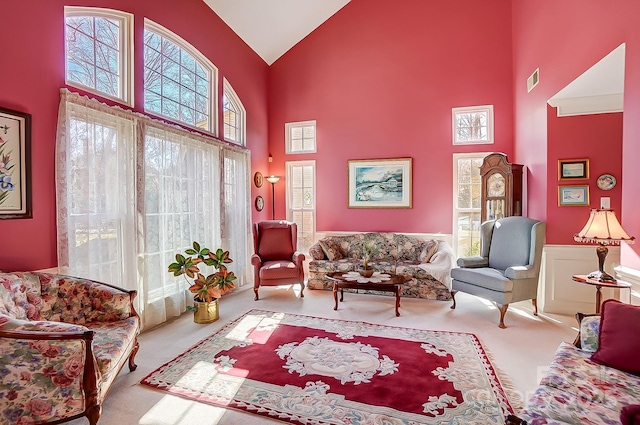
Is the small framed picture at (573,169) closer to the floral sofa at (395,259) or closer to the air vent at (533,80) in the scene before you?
the air vent at (533,80)

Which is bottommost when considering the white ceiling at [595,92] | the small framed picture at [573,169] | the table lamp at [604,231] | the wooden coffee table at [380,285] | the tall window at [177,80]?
the wooden coffee table at [380,285]

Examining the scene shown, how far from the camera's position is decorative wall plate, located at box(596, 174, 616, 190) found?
3.74 metres

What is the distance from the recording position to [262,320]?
3705mm

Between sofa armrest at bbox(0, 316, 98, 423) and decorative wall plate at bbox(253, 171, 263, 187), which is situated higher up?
decorative wall plate at bbox(253, 171, 263, 187)

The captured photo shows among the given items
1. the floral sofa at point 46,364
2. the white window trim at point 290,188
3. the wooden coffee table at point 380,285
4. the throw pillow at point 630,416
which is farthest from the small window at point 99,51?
the throw pillow at point 630,416

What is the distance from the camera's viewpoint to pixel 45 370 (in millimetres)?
1757

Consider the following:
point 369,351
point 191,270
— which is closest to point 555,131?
point 369,351

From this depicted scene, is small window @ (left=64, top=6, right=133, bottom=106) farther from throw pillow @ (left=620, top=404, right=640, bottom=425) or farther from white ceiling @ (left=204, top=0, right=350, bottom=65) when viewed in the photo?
throw pillow @ (left=620, top=404, right=640, bottom=425)

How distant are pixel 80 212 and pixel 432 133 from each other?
502 centimetres

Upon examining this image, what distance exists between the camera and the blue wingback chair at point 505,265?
3.58 m

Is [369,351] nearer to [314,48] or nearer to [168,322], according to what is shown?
[168,322]

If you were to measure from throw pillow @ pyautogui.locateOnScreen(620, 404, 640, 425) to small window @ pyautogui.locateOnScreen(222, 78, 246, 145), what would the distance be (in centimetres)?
511

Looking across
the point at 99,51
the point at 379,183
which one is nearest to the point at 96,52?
the point at 99,51

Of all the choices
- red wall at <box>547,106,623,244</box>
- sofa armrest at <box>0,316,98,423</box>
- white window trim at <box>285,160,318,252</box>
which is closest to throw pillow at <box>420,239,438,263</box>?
red wall at <box>547,106,623,244</box>
